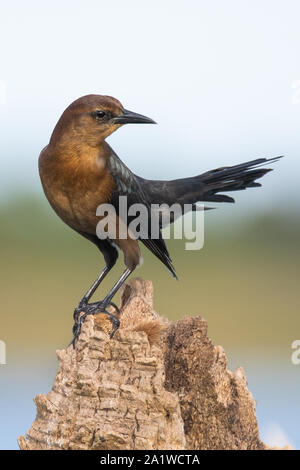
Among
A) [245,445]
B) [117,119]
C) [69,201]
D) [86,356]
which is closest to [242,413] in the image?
[245,445]

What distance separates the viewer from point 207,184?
7.60 meters

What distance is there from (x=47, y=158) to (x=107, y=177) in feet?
1.97

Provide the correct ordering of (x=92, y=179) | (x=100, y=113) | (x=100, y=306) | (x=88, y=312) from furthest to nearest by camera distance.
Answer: (x=88, y=312) → (x=100, y=306) → (x=92, y=179) → (x=100, y=113)

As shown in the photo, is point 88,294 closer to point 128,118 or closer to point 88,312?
point 88,312

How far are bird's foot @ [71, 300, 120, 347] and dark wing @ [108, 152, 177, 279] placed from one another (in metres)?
0.68

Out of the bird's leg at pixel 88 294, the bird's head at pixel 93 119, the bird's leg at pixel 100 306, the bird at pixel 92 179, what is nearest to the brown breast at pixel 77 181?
the bird at pixel 92 179

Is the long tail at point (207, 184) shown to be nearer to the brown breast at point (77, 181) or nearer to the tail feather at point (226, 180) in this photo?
the tail feather at point (226, 180)

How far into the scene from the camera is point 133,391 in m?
5.55

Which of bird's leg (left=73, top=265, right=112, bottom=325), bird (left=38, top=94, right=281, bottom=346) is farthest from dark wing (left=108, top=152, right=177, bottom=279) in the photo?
bird's leg (left=73, top=265, right=112, bottom=325)

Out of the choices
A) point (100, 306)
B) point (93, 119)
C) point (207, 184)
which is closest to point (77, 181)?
point (93, 119)

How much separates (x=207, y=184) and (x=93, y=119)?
5.68 ft

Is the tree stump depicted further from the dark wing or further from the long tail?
the long tail
